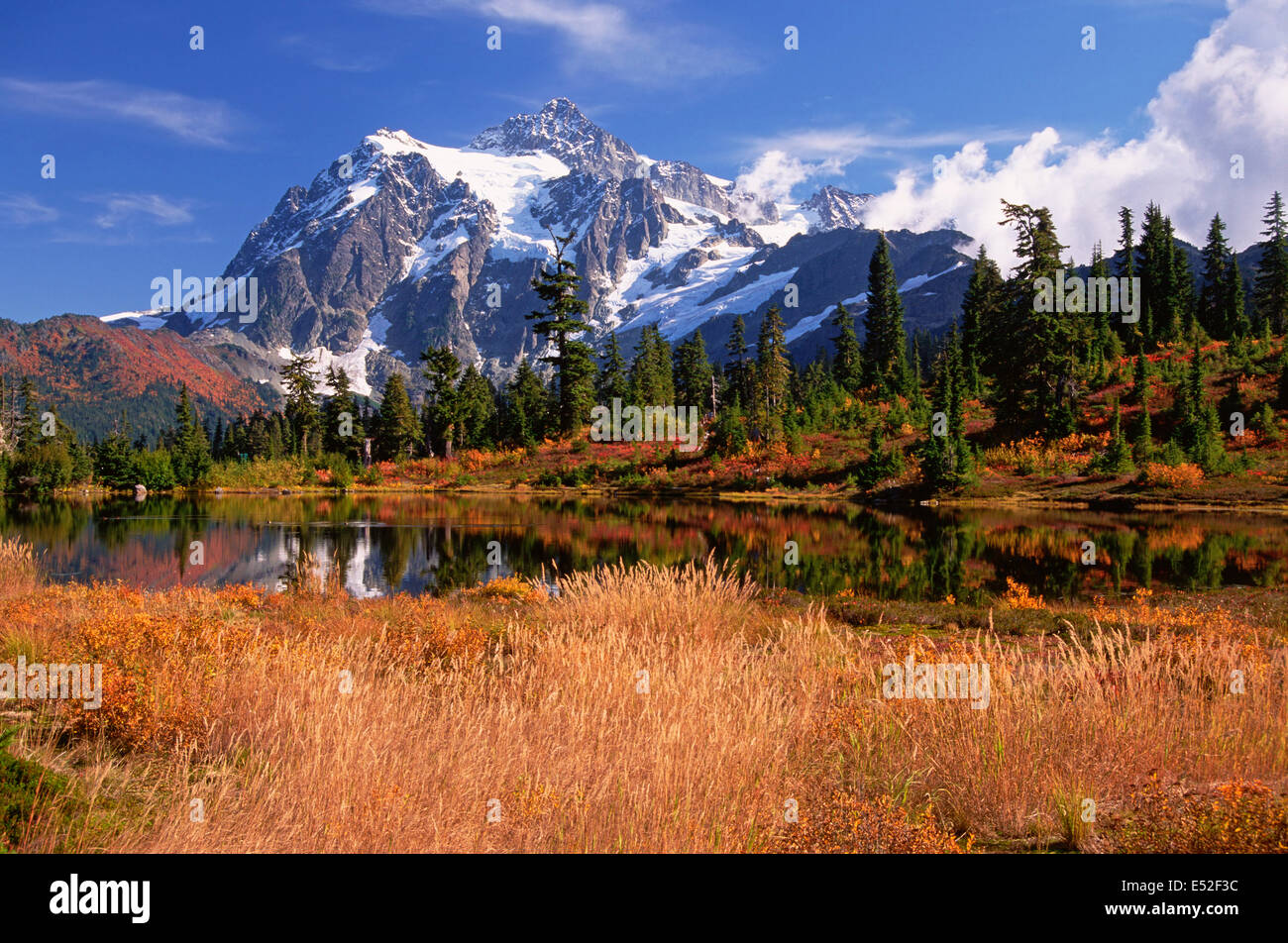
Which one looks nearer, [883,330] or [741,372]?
[883,330]

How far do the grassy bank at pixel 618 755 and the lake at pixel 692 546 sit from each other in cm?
997

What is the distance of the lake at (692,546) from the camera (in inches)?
708

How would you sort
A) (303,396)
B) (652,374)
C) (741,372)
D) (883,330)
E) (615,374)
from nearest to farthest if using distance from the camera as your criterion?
(883,330) → (303,396) → (652,374) → (741,372) → (615,374)

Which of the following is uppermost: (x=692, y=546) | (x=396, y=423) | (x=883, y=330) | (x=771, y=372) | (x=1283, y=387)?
(x=883, y=330)

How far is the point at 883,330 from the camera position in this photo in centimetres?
7356

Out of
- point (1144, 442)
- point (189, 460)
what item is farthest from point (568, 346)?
point (1144, 442)

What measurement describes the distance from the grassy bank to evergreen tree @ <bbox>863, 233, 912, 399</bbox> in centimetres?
6560

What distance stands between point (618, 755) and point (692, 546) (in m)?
19.6

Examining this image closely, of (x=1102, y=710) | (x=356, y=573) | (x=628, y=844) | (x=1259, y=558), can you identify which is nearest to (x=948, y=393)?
(x=1259, y=558)

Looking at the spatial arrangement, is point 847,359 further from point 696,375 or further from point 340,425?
point 340,425

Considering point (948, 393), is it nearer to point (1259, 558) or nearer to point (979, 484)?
point (979, 484)

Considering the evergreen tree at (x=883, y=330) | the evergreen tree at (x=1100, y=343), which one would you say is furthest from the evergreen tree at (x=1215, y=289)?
the evergreen tree at (x=883, y=330)

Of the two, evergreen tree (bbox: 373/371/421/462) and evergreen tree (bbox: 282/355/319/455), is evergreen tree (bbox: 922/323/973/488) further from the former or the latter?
evergreen tree (bbox: 282/355/319/455)
